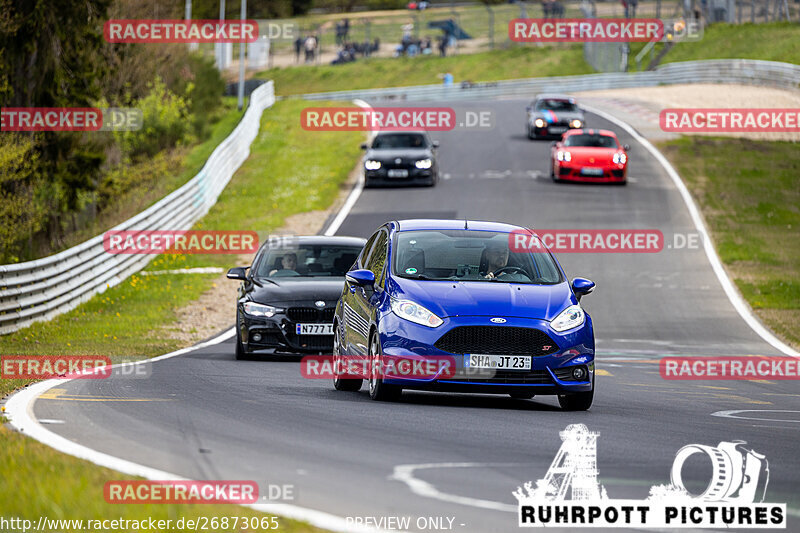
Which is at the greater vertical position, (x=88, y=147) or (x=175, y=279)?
(x=88, y=147)

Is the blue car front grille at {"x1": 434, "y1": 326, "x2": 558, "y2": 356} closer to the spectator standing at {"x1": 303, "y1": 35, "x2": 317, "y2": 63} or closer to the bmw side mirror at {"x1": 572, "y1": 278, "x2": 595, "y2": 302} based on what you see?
the bmw side mirror at {"x1": 572, "y1": 278, "x2": 595, "y2": 302}

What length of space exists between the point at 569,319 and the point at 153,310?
13.7 m

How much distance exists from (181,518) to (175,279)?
72.5 feet

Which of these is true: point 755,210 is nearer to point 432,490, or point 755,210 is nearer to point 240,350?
point 240,350

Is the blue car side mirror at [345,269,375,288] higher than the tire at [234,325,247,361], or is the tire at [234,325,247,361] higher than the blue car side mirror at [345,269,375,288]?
the blue car side mirror at [345,269,375,288]

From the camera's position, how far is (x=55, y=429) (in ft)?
27.9

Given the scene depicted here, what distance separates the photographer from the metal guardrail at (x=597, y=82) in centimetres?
6266

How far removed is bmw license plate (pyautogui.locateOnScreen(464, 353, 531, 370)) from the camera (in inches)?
410

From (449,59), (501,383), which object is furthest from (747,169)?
(449,59)

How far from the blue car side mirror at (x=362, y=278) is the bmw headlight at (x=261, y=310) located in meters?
4.32

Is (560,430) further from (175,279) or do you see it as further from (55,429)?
(175,279)

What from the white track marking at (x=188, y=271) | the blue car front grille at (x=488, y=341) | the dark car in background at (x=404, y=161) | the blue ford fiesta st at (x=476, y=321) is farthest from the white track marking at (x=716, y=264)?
the white track marking at (x=188, y=271)

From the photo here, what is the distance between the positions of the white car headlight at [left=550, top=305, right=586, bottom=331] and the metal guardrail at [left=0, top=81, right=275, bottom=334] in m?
10.5

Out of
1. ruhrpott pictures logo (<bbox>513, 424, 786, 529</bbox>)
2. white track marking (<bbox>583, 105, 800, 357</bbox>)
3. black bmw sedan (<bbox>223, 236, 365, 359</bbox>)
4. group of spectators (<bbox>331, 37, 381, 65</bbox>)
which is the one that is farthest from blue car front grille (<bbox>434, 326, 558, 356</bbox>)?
group of spectators (<bbox>331, 37, 381, 65</bbox>)
